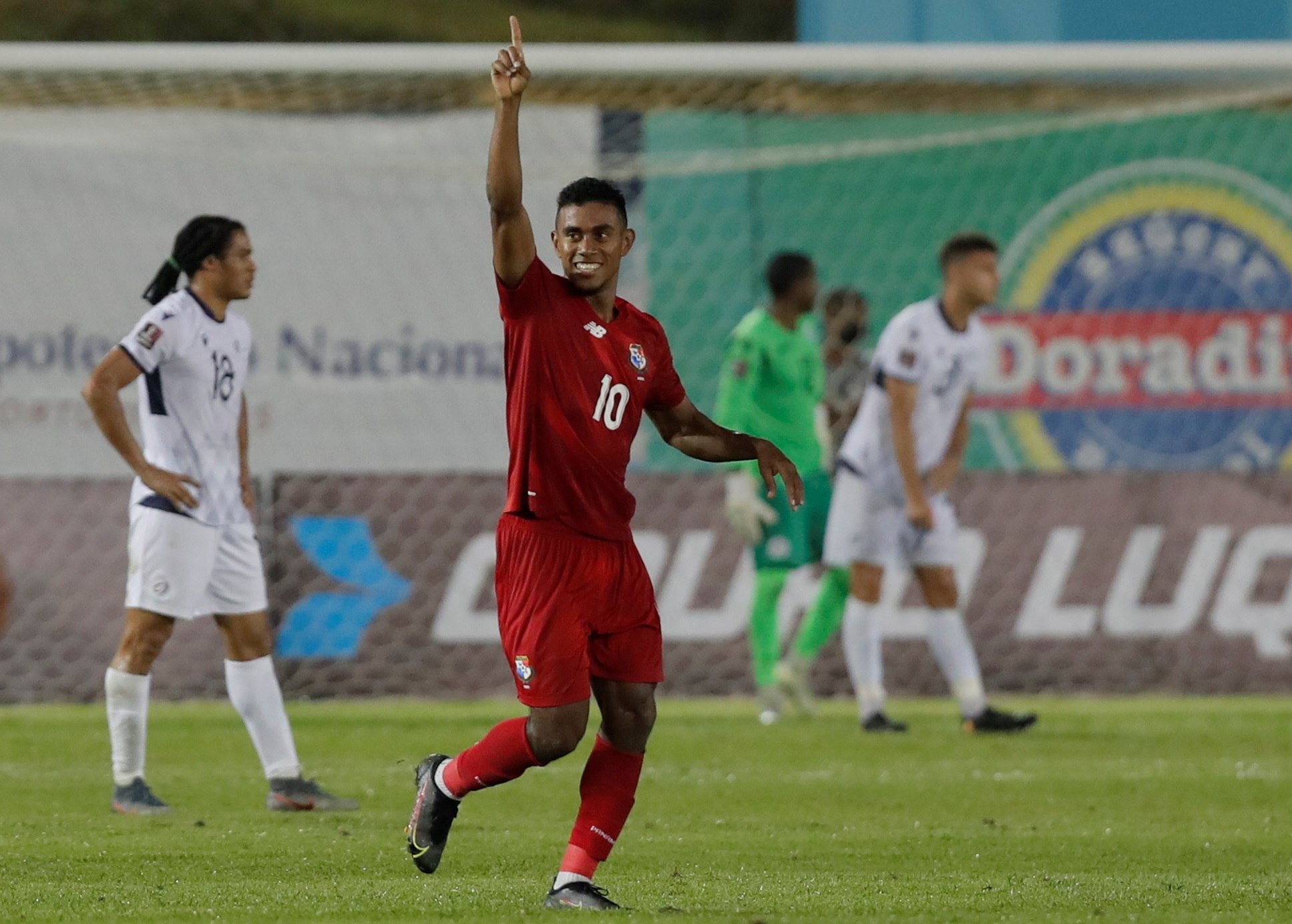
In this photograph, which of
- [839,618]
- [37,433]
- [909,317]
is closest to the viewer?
[909,317]

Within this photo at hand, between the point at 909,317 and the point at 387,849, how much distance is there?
15.0 feet

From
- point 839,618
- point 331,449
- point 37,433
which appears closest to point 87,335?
point 37,433

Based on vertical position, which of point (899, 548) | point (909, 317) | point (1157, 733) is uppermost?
point (909, 317)

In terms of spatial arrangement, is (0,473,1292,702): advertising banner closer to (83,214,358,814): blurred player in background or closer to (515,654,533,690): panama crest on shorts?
(83,214,358,814): blurred player in background

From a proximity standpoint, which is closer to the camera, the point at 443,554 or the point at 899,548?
the point at 899,548

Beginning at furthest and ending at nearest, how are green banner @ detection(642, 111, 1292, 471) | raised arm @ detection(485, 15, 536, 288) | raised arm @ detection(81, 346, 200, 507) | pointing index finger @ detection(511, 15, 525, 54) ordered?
green banner @ detection(642, 111, 1292, 471), raised arm @ detection(81, 346, 200, 507), pointing index finger @ detection(511, 15, 525, 54), raised arm @ detection(485, 15, 536, 288)

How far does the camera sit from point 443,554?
1176 centimetres

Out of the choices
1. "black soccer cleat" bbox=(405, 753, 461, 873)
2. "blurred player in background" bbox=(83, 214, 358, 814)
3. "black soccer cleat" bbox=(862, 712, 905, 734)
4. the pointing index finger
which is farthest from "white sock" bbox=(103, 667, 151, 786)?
"black soccer cleat" bbox=(862, 712, 905, 734)

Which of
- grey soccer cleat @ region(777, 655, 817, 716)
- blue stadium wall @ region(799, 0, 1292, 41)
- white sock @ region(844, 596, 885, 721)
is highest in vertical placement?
blue stadium wall @ region(799, 0, 1292, 41)

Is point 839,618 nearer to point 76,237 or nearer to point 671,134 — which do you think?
point 671,134

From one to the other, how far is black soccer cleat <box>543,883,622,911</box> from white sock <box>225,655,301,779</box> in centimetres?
248

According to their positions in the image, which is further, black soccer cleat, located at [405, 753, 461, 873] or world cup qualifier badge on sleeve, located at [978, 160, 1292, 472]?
world cup qualifier badge on sleeve, located at [978, 160, 1292, 472]

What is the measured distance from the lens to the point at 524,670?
519 cm

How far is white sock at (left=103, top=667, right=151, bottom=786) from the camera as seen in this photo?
735cm
